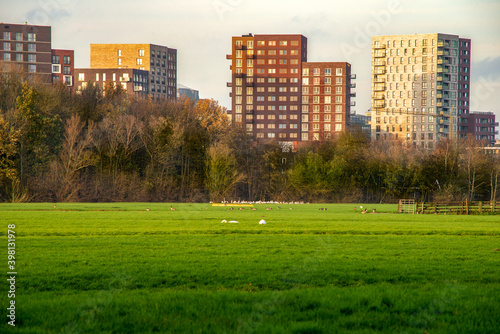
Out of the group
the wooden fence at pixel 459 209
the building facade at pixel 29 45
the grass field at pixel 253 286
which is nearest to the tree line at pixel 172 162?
the wooden fence at pixel 459 209

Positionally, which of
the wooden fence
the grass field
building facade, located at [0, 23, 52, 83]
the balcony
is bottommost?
the wooden fence

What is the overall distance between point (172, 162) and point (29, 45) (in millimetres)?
93208

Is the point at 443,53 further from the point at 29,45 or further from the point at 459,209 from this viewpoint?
the point at 459,209

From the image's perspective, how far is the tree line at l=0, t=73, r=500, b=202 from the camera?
71875 mm

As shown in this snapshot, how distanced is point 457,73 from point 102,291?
205 metres

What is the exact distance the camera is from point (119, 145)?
259 feet

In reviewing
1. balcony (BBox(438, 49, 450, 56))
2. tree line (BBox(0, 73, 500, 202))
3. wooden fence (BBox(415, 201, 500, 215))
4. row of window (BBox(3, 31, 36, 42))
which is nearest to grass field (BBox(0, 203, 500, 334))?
wooden fence (BBox(415, 201, 500, 215))

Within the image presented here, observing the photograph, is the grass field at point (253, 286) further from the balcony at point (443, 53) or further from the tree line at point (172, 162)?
the balcony at point (443, 53)

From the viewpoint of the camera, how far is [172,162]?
82.2m

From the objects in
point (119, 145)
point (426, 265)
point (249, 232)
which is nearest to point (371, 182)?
point (119, 145)

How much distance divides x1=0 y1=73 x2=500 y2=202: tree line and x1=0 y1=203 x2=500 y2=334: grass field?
177 ft

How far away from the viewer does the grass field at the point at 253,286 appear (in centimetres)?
911

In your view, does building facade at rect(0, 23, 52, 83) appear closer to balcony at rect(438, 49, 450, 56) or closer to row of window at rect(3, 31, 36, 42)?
row of window at rect(3, 31, 36, 42)

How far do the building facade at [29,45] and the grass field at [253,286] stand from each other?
146 meters
